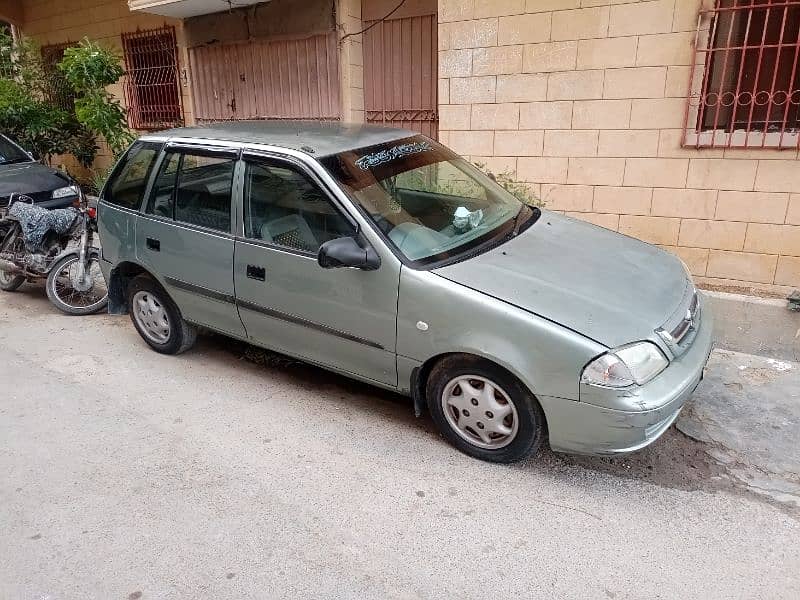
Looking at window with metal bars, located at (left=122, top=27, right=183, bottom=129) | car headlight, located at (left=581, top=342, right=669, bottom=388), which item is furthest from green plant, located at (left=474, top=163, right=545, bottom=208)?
window with metal bars, located at (left=122, top=27, right=183, bottom=129)

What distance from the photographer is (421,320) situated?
3170 millimetres

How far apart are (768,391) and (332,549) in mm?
3053

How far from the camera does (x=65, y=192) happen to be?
7.77 meters

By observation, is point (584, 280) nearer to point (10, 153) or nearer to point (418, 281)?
point (418, 281)

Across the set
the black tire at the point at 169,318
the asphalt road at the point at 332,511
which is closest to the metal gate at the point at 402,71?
the black tire at the point at 169,318

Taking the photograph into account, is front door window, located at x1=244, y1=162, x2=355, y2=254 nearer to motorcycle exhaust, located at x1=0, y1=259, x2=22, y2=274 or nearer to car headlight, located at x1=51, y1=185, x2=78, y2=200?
motorcycle exhaust, located at x1=0, y1=259, x2=22, y2=274

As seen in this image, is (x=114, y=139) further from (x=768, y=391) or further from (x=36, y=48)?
(x=768, y=391)

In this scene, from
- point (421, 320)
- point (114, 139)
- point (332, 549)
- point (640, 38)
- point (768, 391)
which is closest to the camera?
point (332, 549)

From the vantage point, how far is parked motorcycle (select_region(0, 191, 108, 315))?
5.81 m

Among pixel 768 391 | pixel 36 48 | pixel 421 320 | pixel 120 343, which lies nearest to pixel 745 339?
pixel 768 391

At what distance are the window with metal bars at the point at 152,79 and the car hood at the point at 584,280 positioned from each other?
24.8ft

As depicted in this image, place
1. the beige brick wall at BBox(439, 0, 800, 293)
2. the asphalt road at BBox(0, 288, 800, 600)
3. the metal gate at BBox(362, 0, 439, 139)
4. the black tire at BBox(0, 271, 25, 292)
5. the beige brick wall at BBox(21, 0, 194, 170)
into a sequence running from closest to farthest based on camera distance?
the asphalt road at BBox(0, 288, 800, 600), the beige brick wall at BBox(439, 0, 800, 293), the black tire at BBox(0, 271, 25, 292), the metal gate at BBox(362, 0, 439, 139), the beige brick wall at BBox(21, 0, 194, 170)

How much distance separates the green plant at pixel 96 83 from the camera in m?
8.11

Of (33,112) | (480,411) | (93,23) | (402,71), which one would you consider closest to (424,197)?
(480,411)
